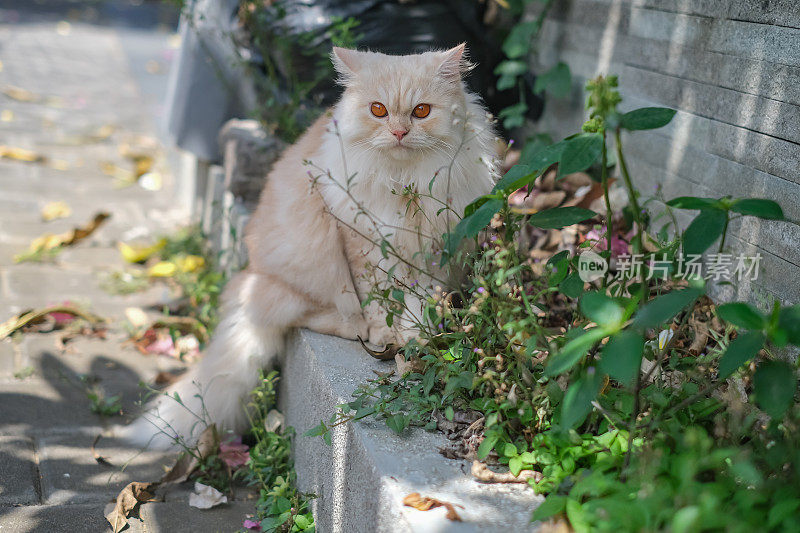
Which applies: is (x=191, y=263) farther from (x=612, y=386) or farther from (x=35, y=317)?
(x=612, y=386)

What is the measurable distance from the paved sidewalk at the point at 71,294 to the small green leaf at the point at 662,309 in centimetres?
158

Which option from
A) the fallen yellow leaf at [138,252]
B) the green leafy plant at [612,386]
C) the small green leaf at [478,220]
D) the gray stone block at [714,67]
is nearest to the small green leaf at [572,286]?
the green leafy plant at [612,386]

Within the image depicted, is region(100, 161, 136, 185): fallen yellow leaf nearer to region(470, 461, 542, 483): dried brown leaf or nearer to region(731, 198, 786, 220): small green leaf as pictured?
region(470, 461, 542, 483): dried brown leaf

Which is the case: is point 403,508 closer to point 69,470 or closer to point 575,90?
point 69,470

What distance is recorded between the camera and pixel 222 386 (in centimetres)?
268

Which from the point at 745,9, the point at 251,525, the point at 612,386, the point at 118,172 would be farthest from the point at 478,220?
the point at 118,172

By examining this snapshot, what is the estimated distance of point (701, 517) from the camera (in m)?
1.12

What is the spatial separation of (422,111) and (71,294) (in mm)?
2585

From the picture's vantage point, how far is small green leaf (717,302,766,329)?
1366 mm

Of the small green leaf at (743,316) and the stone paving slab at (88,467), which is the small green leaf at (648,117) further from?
the stone paving slab at (88,467)

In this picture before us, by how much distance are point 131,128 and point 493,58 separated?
14.6 ft

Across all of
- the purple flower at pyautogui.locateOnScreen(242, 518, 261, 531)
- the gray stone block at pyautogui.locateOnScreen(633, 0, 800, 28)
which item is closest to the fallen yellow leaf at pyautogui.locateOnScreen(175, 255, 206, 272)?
the purple flower at pyautogui.locateOnScreen(242, 518, 261, 531)

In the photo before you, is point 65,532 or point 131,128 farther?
point 131,128

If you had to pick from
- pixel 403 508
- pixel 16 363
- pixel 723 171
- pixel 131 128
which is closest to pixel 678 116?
pixel 723 171
